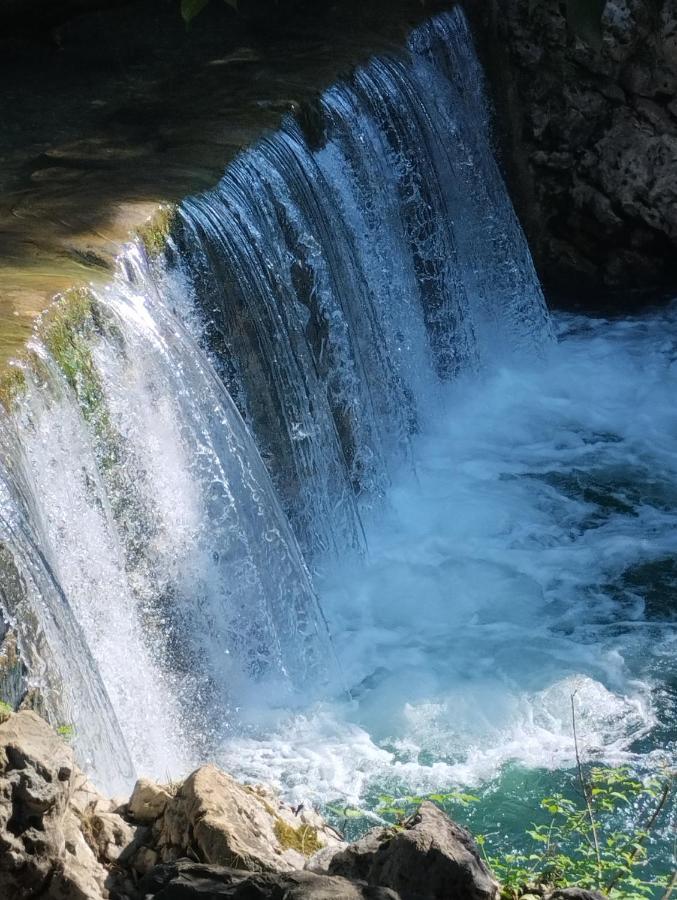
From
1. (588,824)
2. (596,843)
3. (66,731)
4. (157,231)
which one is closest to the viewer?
(596,843)

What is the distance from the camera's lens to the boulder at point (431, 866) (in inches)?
94.9

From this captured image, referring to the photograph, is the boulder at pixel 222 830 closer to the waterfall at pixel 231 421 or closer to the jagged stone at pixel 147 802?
the jagged stone at pixel 147 802

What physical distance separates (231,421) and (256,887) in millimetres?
2613

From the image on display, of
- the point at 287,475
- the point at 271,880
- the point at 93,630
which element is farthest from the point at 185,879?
the point at 287,475

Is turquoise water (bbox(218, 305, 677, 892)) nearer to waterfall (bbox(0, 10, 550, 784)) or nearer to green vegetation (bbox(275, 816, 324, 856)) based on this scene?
waterfall (bbox(0, 10, 550, 784))

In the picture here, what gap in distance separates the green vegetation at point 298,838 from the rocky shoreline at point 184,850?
0.55ft

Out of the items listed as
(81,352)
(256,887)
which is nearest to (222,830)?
(256,887)

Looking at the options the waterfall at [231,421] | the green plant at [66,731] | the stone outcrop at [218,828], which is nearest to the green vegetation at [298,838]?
the stone outcrop at [218,828]

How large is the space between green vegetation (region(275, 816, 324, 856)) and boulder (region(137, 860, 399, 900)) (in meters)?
0.67

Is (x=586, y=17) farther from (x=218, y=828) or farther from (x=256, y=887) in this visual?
(x=218, y=828)

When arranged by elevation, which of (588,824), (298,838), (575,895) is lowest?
(588,824)

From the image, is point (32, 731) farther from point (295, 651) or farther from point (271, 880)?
point (295, 651)

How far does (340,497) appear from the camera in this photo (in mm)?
5621

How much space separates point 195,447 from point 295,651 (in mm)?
921
